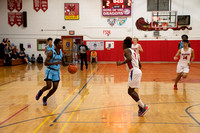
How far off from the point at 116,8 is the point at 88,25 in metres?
2.92

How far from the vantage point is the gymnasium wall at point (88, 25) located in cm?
2069

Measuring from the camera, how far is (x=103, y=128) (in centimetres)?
389

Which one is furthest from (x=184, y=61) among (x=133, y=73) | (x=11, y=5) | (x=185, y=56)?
(x=11, y=5)

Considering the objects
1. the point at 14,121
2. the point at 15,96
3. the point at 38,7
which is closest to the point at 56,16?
the point at 38,7

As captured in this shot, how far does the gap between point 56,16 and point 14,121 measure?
59.3 feet

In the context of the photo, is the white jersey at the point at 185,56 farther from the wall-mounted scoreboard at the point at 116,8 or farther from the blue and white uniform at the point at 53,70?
the wall-mounted scoreboard at the point at 116,8

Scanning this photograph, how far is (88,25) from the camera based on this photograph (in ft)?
69.8

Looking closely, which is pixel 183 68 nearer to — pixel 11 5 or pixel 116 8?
pixel 116 8

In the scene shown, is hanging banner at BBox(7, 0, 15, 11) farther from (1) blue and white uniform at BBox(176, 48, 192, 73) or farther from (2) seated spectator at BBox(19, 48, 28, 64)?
(1) blue and white uniform at BBox(176, 48, 192, 73)

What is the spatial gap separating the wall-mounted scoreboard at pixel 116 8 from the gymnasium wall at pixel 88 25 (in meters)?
0.47

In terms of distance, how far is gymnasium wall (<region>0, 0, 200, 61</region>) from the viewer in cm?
2069

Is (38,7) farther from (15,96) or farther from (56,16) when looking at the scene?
(15,96)

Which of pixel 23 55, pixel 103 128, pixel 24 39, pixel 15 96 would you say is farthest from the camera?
pixel 24 39

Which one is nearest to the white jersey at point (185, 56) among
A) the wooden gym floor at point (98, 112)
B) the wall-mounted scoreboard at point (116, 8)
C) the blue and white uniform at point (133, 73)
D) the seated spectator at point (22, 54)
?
the wooden gym floor at point (98, 112)
